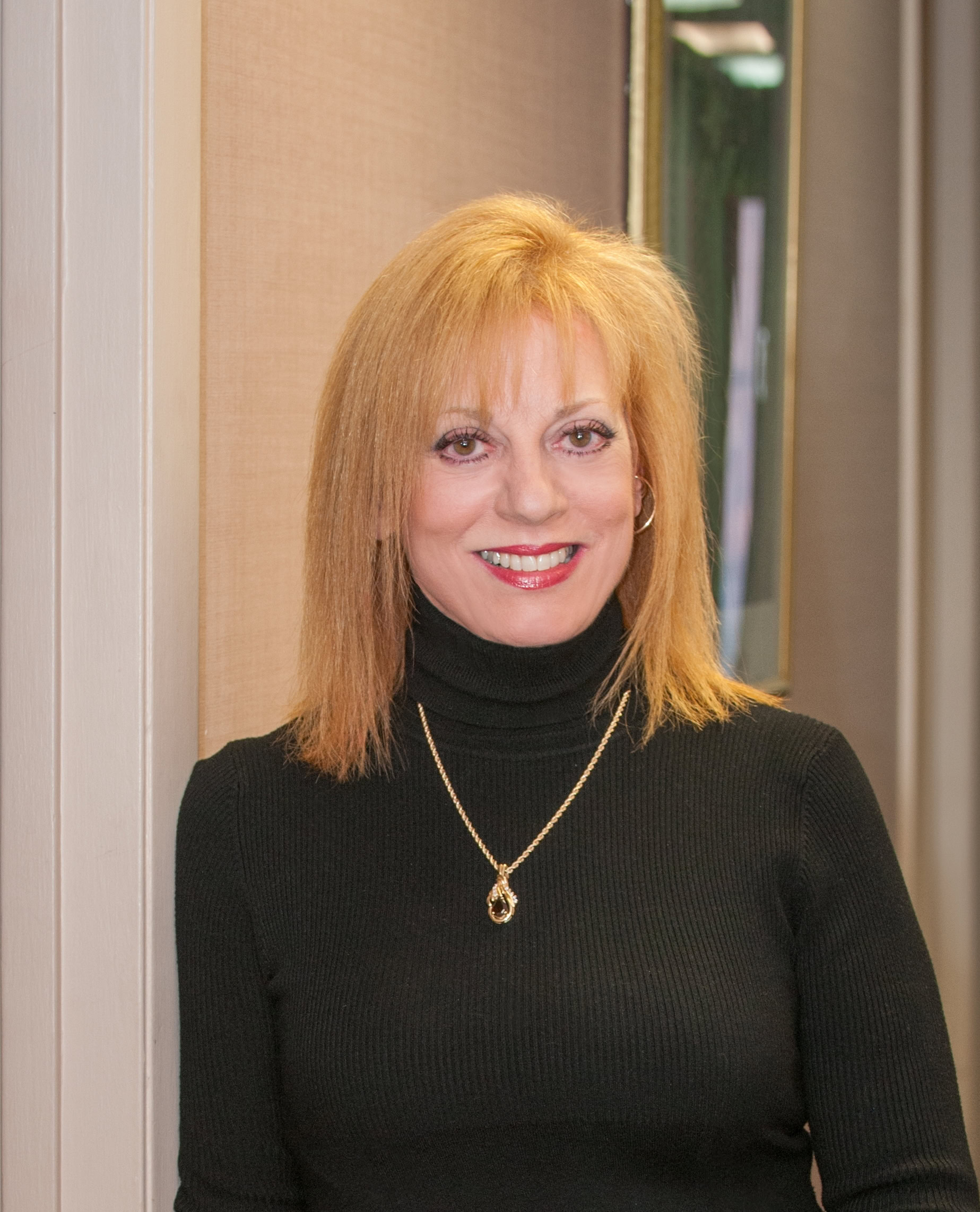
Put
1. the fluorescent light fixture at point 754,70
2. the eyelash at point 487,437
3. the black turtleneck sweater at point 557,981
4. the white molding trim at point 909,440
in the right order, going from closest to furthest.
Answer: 1. the black turtleneck sweater at point 557,981
2. the eyelash at point 487,437
3. the fluorescent light fixture at point 754,70
4. the white molding trim at point 909,440

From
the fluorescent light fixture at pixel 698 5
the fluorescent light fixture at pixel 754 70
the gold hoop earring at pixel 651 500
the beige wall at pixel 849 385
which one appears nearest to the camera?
the gold hoop earring at pixel 651 500

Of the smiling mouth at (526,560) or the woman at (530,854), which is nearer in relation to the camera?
the woman at (530,854)

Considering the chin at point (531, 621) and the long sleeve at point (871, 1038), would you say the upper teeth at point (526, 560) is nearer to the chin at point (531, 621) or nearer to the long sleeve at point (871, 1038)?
the chin at point (531, 621)

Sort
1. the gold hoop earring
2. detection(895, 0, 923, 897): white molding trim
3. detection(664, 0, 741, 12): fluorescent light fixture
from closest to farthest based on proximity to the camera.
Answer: the gold hoop earring < detection(664, 0, 741, 12): fluorescent light fixture < detection(895, 0, 923, 897): white molding trim

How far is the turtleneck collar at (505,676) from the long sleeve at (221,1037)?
0.25 meters

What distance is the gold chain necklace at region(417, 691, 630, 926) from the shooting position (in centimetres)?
126

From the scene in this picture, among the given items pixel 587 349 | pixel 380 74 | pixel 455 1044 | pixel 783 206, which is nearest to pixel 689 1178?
pixel 455 1044

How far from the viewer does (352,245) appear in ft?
5.19

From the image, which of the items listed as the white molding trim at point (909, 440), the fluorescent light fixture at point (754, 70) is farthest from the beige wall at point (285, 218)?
the white molding trim at point (909, 440)

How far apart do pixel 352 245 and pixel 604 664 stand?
0.59 metres

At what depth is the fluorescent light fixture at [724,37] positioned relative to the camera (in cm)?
234

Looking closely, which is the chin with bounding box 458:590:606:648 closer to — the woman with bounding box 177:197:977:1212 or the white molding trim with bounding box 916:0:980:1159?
the woman with bounding box 177:197:977:1212

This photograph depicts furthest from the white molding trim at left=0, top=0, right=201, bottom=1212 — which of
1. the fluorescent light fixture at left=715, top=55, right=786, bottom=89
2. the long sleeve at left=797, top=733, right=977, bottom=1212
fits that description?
the fluorescent light fixture at left=715, top=55, right=786, bottom=89

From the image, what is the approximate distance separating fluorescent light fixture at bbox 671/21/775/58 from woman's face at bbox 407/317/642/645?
4.18 ft
